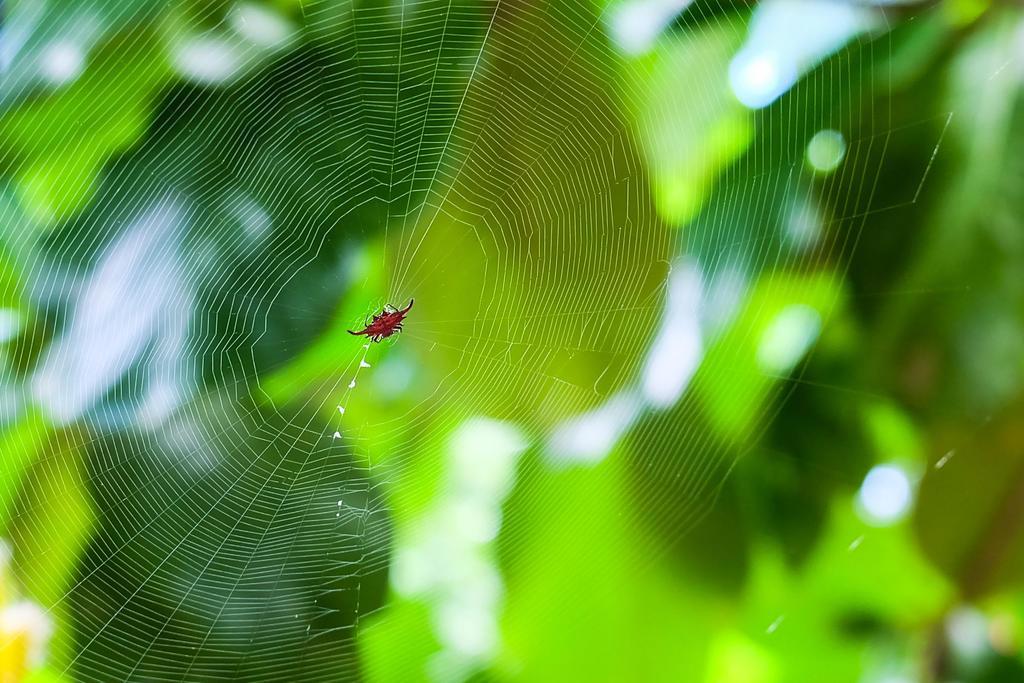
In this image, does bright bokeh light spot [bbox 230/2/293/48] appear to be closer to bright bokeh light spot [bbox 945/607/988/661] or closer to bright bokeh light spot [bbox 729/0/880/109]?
bright bokeh light spot [bbox 729/0/880/109]

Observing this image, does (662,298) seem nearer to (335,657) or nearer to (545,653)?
(545,653)

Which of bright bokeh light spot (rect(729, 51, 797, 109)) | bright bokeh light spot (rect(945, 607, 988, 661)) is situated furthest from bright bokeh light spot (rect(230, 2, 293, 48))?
bright bokeh light spot (rect(945, 607, 988, 661))

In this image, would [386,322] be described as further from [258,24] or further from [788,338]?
[788,338]

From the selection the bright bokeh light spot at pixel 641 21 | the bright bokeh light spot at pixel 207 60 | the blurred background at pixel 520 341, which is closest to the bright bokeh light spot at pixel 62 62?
the blurred background at pixel 520 341

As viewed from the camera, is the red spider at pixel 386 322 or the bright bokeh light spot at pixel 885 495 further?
the red spider at pixel 386 322

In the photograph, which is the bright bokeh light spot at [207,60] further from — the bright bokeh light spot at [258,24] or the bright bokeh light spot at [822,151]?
the bright bokeh light spot at [822,151]

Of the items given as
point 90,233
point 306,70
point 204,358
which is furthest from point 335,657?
point 306,70

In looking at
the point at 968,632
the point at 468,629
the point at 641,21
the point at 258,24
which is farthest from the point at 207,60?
the point at 968,632
